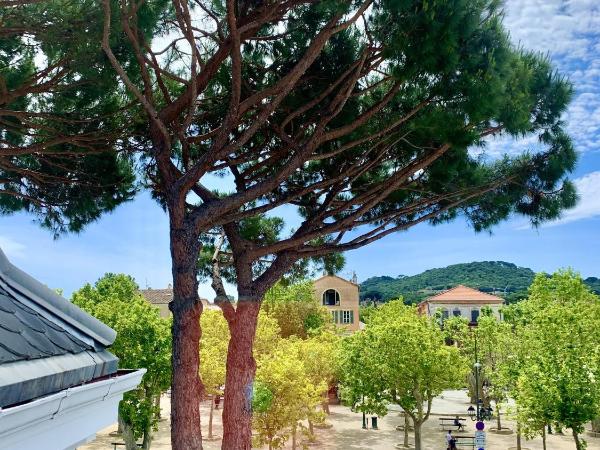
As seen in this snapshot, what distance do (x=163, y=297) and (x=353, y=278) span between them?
20702 millimetres

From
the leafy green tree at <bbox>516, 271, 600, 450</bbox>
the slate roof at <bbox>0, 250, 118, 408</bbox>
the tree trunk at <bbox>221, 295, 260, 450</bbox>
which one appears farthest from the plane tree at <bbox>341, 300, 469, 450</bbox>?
the slate roof at <bbox>0, 250, 118, 408</bbox>

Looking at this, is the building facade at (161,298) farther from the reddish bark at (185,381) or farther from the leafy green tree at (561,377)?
the reddish bark at (185,381)

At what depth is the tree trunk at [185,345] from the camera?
7922 millimetres

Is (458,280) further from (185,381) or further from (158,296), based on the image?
(185,381)

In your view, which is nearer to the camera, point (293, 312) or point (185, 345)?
point (185, 345)

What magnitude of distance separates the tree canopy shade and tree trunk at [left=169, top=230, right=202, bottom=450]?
20mm

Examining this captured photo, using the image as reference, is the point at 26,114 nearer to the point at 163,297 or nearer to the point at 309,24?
the point at 309,24

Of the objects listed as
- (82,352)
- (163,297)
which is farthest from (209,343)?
(163,297)

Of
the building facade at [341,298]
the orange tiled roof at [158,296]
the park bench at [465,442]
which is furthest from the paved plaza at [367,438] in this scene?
the orange tiled roof at [158,296]

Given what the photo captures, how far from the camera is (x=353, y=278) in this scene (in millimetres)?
51438

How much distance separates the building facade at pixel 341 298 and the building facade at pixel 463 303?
15251 mm

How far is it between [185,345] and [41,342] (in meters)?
6.20

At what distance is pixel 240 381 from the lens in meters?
9.55

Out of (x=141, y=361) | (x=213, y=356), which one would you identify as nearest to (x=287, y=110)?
(x=141, y=361)
